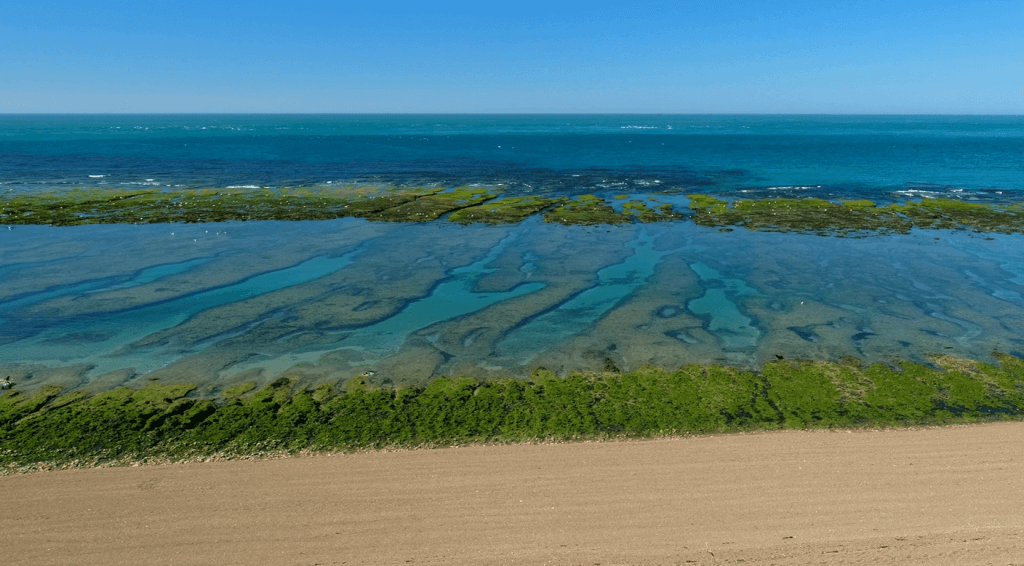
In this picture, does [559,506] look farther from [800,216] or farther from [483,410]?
[800,216]

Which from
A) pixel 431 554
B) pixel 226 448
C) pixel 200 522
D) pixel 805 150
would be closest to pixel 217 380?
pixel 226 448

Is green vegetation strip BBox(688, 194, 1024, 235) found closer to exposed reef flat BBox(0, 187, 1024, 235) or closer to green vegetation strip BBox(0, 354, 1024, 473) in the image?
exposed reef flat BBox(0, 187, 1024, 235)

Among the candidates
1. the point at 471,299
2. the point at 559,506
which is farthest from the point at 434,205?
the point at 559,506

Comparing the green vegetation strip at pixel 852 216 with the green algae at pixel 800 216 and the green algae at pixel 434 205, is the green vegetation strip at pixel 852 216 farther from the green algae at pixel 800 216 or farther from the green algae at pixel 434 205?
the green algae at pixel 434 205

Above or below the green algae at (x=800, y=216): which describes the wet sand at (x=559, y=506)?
below

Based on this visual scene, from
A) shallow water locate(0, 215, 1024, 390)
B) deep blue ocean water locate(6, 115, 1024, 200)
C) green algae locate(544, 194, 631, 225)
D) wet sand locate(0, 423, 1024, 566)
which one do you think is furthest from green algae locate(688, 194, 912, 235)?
wet sand locate(0, 423, 1024, 566)

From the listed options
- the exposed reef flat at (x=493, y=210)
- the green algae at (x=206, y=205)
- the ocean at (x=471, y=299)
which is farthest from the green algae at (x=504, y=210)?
the green algae at (x=206, y=205)

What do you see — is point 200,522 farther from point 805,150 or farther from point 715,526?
point 805,150
